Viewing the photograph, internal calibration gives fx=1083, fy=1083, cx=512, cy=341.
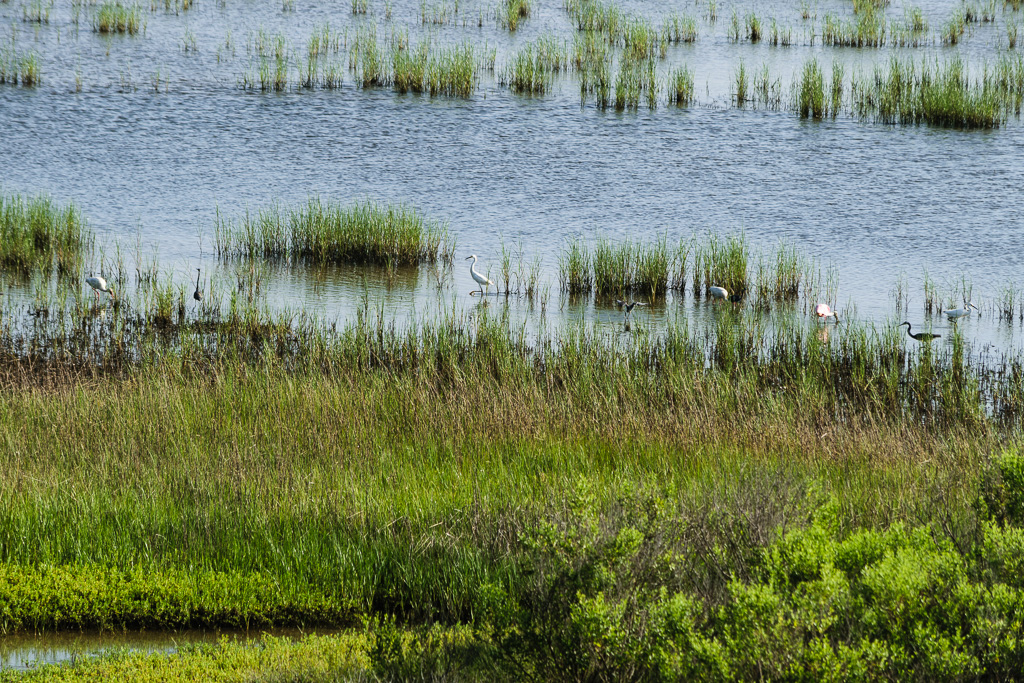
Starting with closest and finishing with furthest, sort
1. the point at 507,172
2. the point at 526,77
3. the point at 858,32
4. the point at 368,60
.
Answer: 1. the point at 507,172
2. the point at 526,77
3. the point at 368,60
4. the point at 858,32

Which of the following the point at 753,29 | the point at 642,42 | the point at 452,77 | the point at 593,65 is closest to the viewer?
the point at 452,77

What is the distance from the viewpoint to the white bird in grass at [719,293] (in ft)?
44.8

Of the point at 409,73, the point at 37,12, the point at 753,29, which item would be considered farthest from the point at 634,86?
the point at 37,12

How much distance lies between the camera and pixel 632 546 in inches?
168

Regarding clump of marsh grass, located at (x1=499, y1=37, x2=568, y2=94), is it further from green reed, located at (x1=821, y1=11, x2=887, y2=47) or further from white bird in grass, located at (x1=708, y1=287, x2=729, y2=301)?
white bird in grass, located at (x1=708, y1=287, x2=729, y2=301)

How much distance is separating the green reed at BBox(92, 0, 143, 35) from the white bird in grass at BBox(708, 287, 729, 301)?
2397cm

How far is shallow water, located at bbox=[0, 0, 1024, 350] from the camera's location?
14.6 metres

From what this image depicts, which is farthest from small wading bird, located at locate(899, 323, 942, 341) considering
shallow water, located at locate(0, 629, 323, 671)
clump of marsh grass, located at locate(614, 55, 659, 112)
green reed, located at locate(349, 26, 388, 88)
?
green reed, located at locate(349, 26, 388, 88)

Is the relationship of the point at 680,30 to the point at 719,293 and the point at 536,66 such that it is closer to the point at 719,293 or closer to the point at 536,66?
the point at 536,66

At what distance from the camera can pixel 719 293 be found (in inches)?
539

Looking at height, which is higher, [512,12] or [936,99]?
[512,12]

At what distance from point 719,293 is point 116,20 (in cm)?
2503

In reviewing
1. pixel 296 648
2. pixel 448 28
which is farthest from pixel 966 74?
pixel 296 648

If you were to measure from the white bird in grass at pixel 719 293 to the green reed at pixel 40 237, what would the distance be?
8.16m
